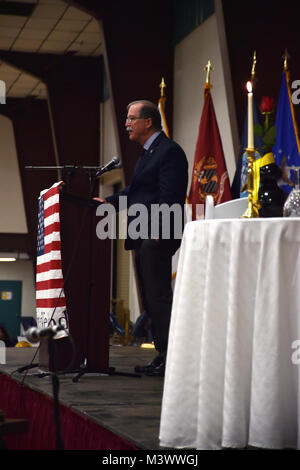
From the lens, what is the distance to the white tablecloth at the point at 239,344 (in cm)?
207

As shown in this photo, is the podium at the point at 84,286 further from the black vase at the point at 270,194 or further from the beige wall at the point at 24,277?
the beige wall at the point at 24,277

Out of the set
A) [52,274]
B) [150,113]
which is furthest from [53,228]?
[150,113]

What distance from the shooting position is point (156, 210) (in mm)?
3635

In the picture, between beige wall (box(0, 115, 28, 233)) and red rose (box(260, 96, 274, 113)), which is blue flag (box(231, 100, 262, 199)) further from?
beige wall (box(0, 115, 28, 233))

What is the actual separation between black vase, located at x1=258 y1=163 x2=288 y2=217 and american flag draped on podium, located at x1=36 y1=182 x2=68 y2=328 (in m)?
1.26

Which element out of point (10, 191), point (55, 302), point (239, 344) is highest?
point (10, 191)

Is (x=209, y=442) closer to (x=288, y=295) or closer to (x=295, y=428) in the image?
(x=295, y=428)

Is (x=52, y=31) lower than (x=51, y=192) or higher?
higher

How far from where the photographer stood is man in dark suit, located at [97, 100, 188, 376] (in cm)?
361

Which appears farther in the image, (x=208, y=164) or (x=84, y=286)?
(x=208, y=164)

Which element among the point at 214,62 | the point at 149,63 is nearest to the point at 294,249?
the point at 214,62

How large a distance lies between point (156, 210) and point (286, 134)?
7.86ft

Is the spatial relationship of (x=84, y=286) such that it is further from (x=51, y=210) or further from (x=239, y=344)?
(x=239, y=344)

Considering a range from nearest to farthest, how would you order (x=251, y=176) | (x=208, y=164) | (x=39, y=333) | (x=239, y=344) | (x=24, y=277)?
1. (x=39, y=333)
2. (x=239, y=344)
3. (x=251, y=176)
4. (x=208, y=164)
5. (x=24, y=277)
